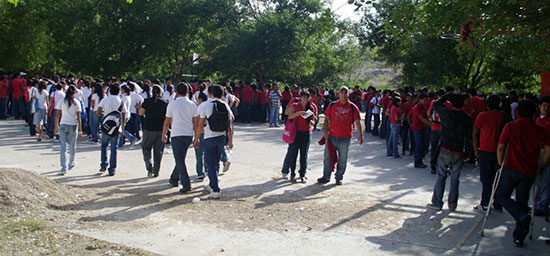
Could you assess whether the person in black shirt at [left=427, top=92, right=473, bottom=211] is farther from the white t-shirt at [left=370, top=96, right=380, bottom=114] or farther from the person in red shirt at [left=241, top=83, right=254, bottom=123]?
the person in red shirt at [left=241, top=83, right=254, bottom=123]

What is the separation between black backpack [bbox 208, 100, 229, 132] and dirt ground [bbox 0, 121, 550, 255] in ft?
3.86

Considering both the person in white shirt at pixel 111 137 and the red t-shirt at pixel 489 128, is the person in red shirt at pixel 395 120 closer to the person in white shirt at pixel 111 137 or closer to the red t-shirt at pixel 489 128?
the red t-shirt at pixel 489 128

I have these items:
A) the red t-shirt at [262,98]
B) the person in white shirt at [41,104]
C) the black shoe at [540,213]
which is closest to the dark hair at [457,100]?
the black shoe at [540,213]

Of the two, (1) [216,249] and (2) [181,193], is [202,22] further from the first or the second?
(1) [216,249]

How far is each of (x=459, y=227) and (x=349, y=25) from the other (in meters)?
22.0

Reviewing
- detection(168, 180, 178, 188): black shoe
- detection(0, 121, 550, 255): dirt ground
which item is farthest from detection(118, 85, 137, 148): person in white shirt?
detection(168, 180, 178, 188): black shoe

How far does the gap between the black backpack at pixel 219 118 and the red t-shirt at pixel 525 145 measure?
13.4 ft

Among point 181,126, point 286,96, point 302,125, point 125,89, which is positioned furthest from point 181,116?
point 286,96

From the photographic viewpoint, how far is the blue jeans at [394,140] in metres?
12.3

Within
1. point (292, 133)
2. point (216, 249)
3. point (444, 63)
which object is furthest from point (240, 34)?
point (216, 249)

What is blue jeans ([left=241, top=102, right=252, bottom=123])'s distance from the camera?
812 inches

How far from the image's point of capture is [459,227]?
6.62 metres

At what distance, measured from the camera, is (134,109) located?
13.5 meters

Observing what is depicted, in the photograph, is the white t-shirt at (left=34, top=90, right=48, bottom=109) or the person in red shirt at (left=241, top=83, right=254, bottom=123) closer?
the white t-shirt at (left=34, top=90, right=48, bottom=109)
